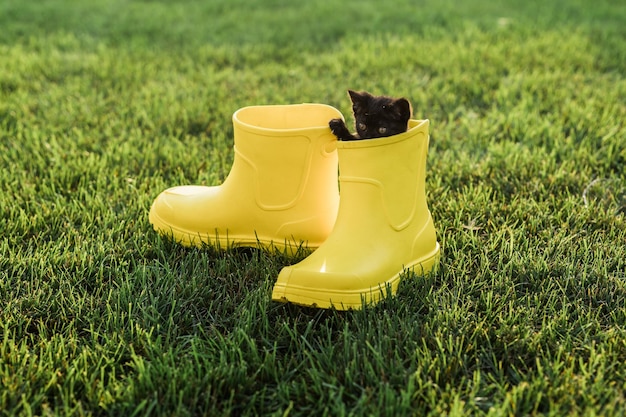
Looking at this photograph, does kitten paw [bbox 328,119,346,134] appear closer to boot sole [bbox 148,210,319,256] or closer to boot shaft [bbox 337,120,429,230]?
boot shaft [bbox 337,120,429,230]

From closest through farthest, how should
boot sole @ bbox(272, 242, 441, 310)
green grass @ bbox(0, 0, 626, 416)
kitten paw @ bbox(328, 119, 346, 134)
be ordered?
1. green grass @ bbox(0, 0, 626, 416)
2. boot sole @ bbox(272, 242, 441, 310)
3. kitten paw @ bbox(328, 119, 346, 134)

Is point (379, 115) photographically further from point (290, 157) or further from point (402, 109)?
point (290, 157)

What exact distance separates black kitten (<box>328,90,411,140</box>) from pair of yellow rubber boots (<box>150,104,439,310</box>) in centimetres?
4

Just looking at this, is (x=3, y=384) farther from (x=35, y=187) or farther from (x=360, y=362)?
(x=35, y=187)

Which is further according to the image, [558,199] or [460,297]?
[558,199]

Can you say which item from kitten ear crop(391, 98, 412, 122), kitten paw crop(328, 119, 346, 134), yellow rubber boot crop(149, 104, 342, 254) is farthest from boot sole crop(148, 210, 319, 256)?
kitten ear crop(391, 98, 412, 122)

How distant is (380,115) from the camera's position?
166cm

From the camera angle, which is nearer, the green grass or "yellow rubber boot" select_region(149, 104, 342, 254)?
the green grass

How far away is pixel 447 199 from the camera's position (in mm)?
2275

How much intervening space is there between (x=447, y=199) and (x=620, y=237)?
1.88 ft

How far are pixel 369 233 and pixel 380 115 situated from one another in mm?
310

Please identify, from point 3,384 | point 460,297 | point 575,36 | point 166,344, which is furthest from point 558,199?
point 575,36

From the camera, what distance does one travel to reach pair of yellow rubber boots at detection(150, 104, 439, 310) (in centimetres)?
162

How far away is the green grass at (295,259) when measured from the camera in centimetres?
136
